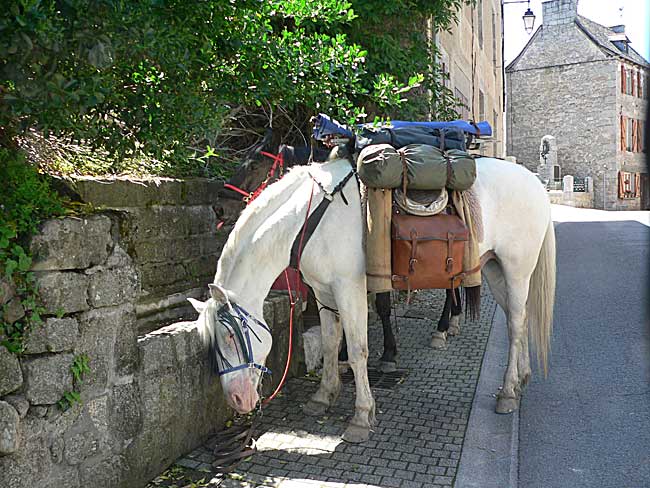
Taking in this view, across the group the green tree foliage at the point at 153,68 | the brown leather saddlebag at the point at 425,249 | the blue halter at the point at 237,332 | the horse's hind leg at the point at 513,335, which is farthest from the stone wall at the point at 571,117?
the blue halter at the point at 237,332

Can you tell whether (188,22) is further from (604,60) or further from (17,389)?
(604,60)

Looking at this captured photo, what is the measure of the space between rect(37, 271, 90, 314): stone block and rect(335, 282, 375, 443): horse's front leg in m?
1.66

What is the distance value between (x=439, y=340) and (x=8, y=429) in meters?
4.49

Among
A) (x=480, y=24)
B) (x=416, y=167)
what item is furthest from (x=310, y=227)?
(x=480, y=24)

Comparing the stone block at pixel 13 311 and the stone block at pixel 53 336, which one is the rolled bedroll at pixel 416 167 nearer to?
the stone block at pixel 53 336

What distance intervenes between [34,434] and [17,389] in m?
0.22

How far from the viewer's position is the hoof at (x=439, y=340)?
6.35m

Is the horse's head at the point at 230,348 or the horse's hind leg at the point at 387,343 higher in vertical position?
the horse's head at the point at 230,348

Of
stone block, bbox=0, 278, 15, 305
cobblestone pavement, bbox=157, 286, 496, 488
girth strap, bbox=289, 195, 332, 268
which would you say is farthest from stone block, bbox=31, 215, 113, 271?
cobblestone pavement, bbox=157, 286, 496, 488

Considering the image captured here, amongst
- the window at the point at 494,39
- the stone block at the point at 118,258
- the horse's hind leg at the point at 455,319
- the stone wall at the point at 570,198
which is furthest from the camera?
the stone wall at the point at 570,198

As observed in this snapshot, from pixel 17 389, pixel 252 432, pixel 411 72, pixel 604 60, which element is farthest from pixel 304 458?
pixel 604 60

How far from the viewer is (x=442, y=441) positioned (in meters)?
4.09

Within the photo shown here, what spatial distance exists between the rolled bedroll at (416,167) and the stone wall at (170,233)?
140 cm

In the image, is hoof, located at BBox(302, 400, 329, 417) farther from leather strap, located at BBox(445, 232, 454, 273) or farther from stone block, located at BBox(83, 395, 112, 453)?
stone block, located at BBox(83, 395, 112, 453)
